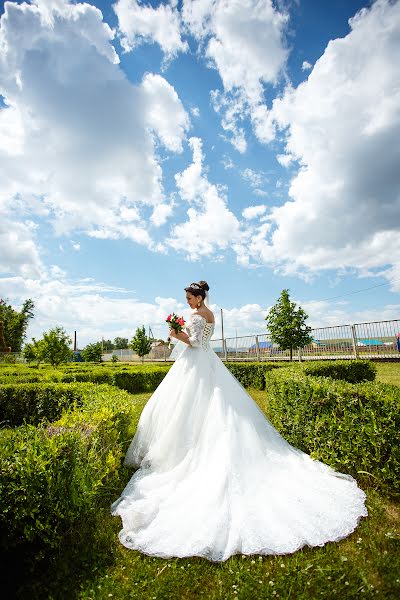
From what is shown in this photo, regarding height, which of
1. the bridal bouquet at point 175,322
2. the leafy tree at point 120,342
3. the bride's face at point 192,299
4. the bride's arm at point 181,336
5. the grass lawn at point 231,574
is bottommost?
the grass lawn at point 231,574

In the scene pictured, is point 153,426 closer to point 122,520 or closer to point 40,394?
point 122,520

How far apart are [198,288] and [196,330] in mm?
824

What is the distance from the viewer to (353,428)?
4.69 metres

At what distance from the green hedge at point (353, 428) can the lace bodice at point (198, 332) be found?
6.28 feet

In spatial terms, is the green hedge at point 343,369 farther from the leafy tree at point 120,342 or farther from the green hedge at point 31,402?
the leafy tree at point 120,342

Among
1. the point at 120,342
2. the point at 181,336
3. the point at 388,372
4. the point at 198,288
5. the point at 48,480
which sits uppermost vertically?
the point at 120,342

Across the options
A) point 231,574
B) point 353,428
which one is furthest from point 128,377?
point 231,574

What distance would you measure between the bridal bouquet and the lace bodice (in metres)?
0.14

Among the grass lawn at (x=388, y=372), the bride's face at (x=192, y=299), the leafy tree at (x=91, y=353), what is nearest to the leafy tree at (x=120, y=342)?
the leafy tree at (x=91, y=353)

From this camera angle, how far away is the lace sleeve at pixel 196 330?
6004 millimetres

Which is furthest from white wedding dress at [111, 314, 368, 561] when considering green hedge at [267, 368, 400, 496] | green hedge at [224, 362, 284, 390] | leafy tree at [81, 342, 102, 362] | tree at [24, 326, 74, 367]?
leafy tree at [81, 342, 102, 362]

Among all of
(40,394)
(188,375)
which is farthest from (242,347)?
(188,375)

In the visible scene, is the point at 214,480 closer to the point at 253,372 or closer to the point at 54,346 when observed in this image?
the point at 253,372

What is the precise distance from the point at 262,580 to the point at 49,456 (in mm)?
2305
